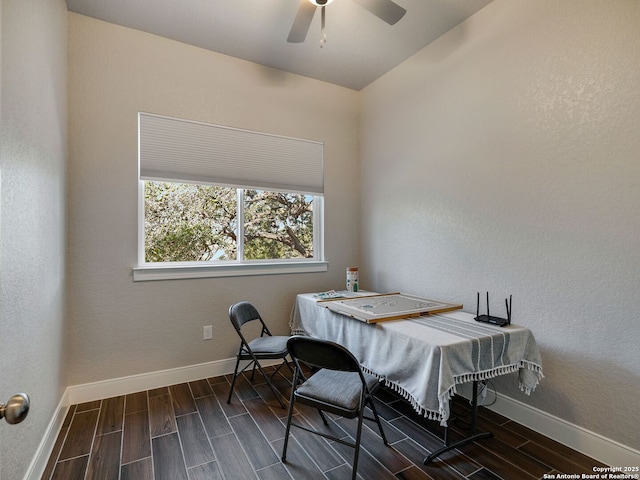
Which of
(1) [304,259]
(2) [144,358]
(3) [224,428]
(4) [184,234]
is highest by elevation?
(4) [184,234]

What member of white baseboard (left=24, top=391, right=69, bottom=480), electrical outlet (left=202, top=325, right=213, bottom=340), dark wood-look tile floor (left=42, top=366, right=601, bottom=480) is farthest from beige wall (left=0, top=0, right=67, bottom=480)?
electrical outlet (left=202, top=325, right=213, bottom=340)

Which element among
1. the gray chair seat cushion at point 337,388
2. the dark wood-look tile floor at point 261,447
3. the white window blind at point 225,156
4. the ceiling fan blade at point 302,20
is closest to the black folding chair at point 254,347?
the dark wood-look tile floor at point 261,447

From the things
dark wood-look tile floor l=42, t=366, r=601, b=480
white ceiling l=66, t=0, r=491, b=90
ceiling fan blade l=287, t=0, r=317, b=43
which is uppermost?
white ceiling l=66, t=0, r=491, b=90

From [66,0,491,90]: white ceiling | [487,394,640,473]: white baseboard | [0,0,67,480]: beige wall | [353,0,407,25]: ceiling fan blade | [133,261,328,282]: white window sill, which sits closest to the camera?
[0,0,67,480]: beige wall

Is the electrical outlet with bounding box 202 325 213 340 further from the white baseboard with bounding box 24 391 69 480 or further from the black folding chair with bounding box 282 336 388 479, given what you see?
the black folding chair with bounding box 282 336 388 479

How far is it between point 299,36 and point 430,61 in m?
1.26

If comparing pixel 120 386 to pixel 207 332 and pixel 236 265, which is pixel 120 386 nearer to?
pixel 207 332

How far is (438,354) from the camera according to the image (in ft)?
5.29

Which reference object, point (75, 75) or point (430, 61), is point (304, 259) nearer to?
point (430, 61)

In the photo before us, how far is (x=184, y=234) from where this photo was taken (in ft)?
9.57

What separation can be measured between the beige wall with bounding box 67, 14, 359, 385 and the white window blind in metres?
0.08

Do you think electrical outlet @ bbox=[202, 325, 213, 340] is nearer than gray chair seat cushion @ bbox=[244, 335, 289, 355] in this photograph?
No

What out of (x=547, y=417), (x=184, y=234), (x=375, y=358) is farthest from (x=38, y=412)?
(x=547, y=417)

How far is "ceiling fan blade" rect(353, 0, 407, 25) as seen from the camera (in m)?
1.87
